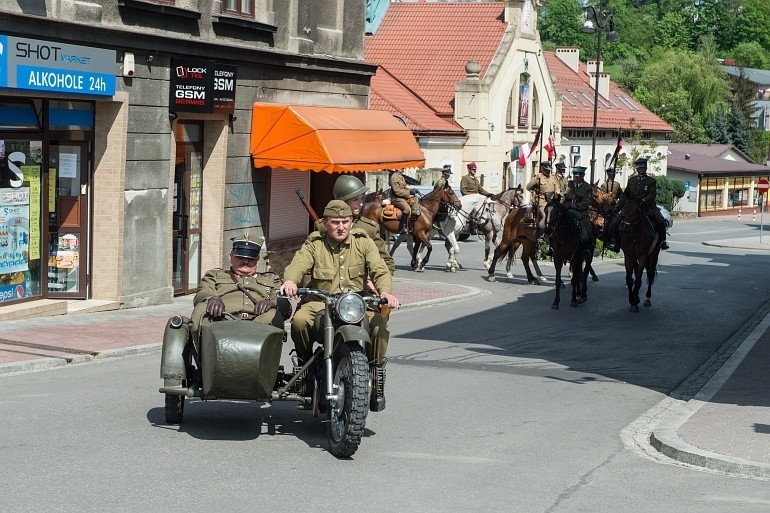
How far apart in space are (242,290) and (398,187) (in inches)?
715

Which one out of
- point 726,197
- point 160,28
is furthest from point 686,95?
point 160,28

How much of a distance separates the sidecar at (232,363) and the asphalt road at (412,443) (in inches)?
15.4

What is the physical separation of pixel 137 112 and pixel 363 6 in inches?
342

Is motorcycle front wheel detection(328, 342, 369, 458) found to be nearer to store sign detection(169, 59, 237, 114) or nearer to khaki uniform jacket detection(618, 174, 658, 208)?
store sign detection(169, 59, 237, 114)

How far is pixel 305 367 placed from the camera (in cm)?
995

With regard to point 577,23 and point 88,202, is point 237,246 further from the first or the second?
point 577,23

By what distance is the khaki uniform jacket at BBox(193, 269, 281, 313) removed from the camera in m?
10.5

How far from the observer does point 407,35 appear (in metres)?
62.8

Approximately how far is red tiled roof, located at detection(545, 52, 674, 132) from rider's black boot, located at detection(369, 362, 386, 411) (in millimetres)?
59606

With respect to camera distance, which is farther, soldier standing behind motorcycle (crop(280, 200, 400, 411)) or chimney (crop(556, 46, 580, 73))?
chimney (crop(556, 46, 580, 73))

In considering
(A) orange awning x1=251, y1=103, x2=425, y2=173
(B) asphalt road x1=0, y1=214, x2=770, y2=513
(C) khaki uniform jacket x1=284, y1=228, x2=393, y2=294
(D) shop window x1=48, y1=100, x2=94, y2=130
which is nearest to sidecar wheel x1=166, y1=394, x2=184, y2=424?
(B) asphalt road x1=0, y1=214, x2=770, y2=513

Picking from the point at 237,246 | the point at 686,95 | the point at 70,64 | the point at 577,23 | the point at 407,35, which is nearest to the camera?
the point at 237,246

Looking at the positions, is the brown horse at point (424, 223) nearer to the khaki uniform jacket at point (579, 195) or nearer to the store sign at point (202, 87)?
the khaki uniform jacket at point (579, 195)

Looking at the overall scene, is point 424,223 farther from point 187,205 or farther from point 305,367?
point 305,367
